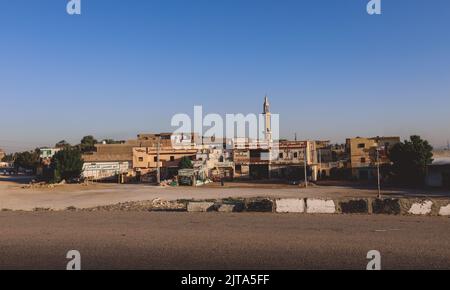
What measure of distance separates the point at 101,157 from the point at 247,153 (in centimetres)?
2358

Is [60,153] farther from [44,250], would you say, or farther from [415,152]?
[44,250]

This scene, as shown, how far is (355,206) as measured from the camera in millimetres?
16656

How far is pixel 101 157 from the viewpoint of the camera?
65.7 m

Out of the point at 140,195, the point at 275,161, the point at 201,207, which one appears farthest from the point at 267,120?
the point at 201,207

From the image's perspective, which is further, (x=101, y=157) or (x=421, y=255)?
(x=101, y=157)

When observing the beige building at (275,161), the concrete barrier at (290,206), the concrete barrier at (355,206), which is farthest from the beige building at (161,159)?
the concrete barrier at (355,206)

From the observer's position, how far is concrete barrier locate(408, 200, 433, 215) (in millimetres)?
15891

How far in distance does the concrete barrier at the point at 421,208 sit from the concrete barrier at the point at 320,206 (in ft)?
9.46

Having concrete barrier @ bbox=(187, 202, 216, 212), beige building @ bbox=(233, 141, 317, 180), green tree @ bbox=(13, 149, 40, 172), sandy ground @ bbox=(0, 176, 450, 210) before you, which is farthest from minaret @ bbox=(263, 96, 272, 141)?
concrete barrier @ bbox=(187, 202, 216, 212)

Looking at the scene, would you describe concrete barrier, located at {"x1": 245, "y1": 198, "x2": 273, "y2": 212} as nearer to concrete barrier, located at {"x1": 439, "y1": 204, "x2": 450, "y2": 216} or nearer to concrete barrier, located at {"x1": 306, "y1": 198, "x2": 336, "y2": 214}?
concrete barrier, located at {"x1": 306, "y1": 198, "x2": 336, "y2": 214}

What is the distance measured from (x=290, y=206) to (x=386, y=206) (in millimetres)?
3690

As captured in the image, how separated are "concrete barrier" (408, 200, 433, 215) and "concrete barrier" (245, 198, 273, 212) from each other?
17.5 feet

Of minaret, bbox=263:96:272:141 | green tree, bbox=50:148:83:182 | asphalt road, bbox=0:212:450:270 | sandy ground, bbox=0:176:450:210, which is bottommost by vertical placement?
sandy ground, bbox=0:176:450:210
